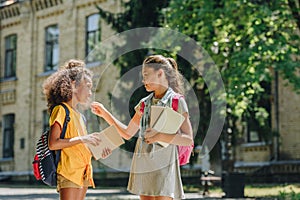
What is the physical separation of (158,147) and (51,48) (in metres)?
27.7

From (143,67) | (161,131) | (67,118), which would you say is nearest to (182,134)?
(161,131)

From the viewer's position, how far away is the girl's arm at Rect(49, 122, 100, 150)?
497cm

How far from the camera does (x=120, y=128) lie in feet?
17.3

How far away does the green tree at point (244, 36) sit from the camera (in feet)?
50.6

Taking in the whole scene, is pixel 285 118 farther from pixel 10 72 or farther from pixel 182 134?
pixel 182 134

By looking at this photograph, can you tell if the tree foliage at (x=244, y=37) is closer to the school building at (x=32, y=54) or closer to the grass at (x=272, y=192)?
the grass at (x=272, y=192)

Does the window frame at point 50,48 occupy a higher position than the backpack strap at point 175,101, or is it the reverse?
the window frame at point 50,48

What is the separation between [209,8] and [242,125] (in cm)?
707

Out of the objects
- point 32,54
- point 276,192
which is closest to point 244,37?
point 276,192

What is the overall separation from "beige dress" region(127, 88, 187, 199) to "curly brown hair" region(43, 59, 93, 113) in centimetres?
68

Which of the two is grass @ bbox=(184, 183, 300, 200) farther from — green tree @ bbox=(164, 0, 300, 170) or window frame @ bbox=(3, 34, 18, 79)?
window frame @ bbox=(3, 34, 18, 79)

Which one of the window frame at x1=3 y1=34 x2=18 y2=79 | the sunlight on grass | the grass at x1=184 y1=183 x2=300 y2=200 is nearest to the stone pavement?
the grass at x1=184 y1=183 x2=300 y2=200

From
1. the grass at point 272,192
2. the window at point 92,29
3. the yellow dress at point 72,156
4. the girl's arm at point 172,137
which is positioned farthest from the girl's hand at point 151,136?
the window at point 92,29

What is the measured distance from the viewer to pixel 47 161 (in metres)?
5.04
